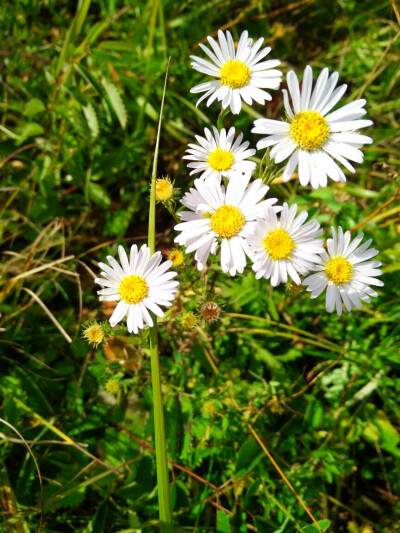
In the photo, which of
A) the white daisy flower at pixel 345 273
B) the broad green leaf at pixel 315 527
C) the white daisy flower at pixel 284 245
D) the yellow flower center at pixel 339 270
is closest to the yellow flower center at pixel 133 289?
the white daisy flower at pixel 284 245

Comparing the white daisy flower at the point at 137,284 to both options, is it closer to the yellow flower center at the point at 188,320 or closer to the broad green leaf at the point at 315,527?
the yellow flower center at the point at 188,320

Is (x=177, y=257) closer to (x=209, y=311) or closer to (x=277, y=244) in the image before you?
(x=209, y=311)

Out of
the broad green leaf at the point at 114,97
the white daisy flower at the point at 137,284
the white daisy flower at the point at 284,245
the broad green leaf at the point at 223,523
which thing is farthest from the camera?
the broad green leaf at the point at 114,97

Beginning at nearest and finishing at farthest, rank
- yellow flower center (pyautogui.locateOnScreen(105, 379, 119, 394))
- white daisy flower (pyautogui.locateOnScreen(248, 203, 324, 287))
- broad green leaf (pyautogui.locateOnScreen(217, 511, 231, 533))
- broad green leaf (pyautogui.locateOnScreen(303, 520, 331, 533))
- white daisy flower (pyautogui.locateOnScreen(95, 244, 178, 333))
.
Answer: white daisy flower (pyautogui.locateOnScreen(248, 203, 324, 287)) → white daisy flower (pyautogui.locateOnScreen(95, 244, 178, 333)) → broad green leaf (pyautogui.locateOnScreen(303, 520, 331, 533)) → broad green leaf (pyautogui.locateOnScreen(217, 511, 231, 533)) → yellow flower center (pyautogui.locateOnScreen(105, 379, 119, 394))

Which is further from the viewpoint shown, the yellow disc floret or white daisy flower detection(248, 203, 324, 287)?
the yellow disc floret

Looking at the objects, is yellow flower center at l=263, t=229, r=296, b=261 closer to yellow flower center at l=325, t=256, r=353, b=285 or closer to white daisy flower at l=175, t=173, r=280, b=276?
white daisy flower at l=175, t=173, r=280, b=276

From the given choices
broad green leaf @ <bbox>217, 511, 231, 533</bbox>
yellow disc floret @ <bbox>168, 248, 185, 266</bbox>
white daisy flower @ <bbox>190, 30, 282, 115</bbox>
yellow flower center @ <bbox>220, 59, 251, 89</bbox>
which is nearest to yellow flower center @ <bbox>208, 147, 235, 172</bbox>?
white daisy flower @ <bbox>190, 30, 282, 115</bbox>

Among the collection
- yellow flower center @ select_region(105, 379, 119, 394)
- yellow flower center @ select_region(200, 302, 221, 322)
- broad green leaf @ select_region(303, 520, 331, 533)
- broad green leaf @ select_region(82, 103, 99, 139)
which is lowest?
broad green leaf @ select_region(303, 520, 331, 533)

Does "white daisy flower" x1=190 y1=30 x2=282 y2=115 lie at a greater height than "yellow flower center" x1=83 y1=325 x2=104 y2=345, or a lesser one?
greater

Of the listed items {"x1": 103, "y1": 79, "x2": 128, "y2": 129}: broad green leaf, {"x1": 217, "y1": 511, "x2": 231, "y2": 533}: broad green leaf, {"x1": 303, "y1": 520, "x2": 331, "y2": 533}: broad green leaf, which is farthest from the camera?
{"x1": 103, "y1": 79, "x2": 128, "y2": 129}: broad green leaf
